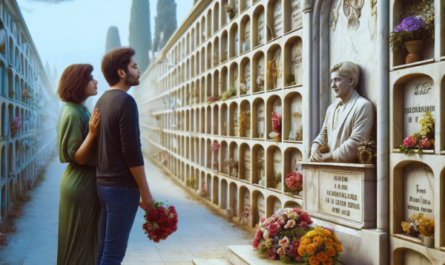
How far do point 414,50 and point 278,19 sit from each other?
2434 millimetres

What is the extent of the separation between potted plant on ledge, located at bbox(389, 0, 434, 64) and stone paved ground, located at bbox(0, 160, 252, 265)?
264cm

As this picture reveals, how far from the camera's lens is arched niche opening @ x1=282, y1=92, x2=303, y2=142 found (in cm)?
456

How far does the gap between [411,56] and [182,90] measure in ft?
25.7

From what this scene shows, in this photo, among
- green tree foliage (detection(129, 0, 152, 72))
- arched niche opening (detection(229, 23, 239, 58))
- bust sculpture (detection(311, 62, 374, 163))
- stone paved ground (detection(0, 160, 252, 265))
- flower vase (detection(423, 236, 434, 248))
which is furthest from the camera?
green tree foliage (detection(129, 0, 152, 72))

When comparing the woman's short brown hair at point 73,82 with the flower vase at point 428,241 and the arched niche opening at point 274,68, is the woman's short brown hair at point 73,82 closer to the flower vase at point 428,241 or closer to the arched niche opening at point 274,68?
the flower vase at point 428,241

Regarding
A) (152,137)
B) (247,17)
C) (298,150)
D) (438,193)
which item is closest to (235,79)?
(247,17)

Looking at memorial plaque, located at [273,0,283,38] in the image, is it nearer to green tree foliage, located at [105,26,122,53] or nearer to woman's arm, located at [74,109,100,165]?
woman's arm, located at [74,109,100,165]

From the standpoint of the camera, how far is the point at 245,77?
612 cm

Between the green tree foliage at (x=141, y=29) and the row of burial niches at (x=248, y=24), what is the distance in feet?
64.0

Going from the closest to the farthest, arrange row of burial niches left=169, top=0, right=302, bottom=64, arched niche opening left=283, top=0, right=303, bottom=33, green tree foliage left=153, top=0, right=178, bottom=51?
arched niche opening left=283, top=0, right=303, bottom=33
row of burial niches left=169, top=0, right=302, bottom=64
green tree foliage left=153, top=0, right=178, bottom=51

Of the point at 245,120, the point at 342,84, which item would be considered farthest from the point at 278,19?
the point at 342,84

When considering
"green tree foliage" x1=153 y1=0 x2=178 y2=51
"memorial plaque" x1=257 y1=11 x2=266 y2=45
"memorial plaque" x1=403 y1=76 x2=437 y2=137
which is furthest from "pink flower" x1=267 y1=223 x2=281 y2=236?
"green tree foliage" x1=153 y1=0 x2=178 y2=51

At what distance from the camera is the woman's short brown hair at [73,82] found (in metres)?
2.44

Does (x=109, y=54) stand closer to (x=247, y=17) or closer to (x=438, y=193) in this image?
(x=438, y=193)
